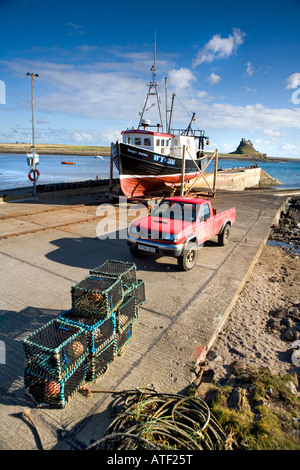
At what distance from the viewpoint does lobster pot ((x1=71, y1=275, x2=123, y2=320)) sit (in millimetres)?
4023

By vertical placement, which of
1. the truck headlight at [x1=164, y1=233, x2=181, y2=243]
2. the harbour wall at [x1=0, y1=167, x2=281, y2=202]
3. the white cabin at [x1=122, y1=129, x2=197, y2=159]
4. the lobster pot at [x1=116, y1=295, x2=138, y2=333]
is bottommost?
the lobster pot at [x1=116, y1=295, x2=138, y2=333]

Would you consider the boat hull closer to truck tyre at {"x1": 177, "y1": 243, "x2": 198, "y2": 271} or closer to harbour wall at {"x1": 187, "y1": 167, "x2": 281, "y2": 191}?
harbour wall at {"x1": 187, "y1": 167, "x2": 281, "y2": 191}

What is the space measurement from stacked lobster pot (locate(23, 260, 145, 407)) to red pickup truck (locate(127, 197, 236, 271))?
262cm

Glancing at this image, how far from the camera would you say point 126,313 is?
4645 millimetres

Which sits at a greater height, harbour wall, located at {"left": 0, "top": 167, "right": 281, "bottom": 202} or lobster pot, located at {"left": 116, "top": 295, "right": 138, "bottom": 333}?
harbour wall, located at {"left": 0, "top": 167, "right": 281, "bottom": 202}

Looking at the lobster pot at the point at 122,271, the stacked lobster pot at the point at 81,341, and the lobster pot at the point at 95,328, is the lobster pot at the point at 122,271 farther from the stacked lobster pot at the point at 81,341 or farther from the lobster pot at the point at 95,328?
the lobster pot at the point at 95,328

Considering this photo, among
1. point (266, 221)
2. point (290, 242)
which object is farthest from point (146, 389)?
point (266, 221)

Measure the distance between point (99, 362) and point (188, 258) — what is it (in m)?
4.35

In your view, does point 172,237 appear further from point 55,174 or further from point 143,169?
point 55,174

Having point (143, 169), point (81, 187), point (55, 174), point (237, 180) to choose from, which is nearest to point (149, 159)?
point (143, 169)

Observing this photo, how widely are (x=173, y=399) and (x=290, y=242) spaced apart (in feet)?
38.6

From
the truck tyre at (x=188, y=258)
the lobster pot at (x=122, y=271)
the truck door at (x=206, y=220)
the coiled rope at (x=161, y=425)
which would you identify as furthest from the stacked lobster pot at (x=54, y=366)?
the truck door at (x=206, y=220)

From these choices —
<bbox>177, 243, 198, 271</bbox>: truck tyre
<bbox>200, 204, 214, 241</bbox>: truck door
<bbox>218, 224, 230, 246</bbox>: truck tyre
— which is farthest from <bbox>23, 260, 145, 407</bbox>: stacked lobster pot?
<bbox>218, 224, 230, 246</bbox>: truck tyre

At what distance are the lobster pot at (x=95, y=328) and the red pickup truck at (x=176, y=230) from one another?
3.36 metres
